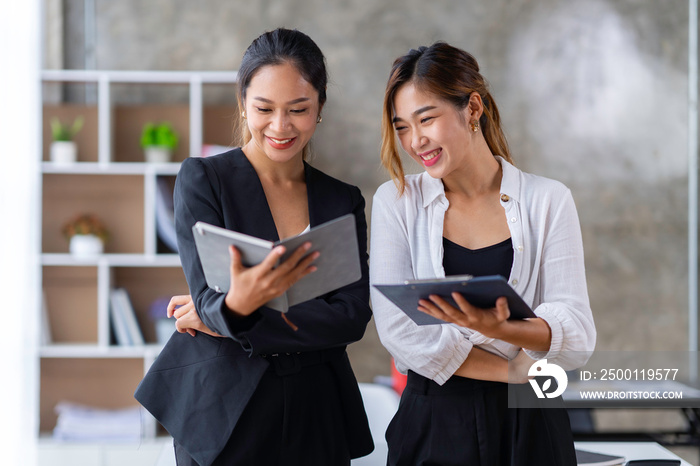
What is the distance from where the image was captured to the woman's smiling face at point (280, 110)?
1409mm

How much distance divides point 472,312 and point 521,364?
241 mm

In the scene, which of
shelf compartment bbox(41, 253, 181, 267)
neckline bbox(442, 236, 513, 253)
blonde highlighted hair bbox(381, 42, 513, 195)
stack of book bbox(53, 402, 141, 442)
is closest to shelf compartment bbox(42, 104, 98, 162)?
shelf compartment bbox(41, 253, 181, 267)

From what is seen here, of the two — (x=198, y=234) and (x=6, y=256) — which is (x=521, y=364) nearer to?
(x=198, y=234)

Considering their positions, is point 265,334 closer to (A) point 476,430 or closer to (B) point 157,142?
(A) point 476,430

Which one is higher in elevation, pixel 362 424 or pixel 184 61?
pixel 184 61

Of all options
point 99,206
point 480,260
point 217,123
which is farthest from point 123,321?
point 480,260

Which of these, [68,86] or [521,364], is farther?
[68,86]

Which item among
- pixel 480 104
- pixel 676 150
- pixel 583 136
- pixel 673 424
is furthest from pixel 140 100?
pixel 673 424

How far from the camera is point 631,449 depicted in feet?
→ 6.59

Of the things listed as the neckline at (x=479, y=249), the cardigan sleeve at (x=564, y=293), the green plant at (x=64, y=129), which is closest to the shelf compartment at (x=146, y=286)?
the green plant at (x=64, y=129)

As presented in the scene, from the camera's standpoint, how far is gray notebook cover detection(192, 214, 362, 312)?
108 centimetres

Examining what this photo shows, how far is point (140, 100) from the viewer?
4246 millimetres

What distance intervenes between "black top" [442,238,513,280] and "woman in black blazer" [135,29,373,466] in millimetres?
196

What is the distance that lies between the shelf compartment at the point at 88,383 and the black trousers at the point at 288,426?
9.31 ft
